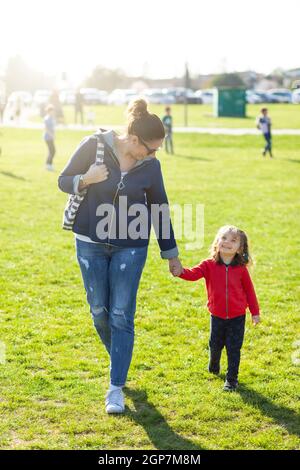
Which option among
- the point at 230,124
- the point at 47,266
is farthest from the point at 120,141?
the point at 230,124

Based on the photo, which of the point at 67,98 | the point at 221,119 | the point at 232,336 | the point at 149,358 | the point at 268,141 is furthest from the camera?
the point at 67,98

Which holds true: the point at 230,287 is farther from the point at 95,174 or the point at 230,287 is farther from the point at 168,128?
the point at 168,128

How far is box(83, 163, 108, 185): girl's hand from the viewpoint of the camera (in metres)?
4.86

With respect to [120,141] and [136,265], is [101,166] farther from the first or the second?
[136,265]

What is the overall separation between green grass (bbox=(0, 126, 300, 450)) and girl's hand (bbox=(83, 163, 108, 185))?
5.55ft

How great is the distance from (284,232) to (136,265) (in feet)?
23.4

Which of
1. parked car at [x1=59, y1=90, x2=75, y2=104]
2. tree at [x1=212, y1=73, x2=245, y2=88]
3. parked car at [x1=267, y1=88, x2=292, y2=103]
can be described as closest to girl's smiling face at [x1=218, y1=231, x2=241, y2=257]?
parked car at [x1=267, y1=88, x2=292, y2=103]

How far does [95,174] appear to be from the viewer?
4.86 m

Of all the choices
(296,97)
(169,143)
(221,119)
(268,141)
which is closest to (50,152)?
(169,143)

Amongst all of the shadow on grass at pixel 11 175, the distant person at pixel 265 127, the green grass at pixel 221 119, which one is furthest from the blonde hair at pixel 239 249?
the green grass at pixel 221 119

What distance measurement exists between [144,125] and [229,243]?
1216 mm

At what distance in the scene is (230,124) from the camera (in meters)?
39.5

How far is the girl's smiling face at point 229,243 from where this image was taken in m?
5.48

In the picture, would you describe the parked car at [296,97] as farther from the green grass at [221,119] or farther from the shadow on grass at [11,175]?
the shadow on grass at [11,175]
